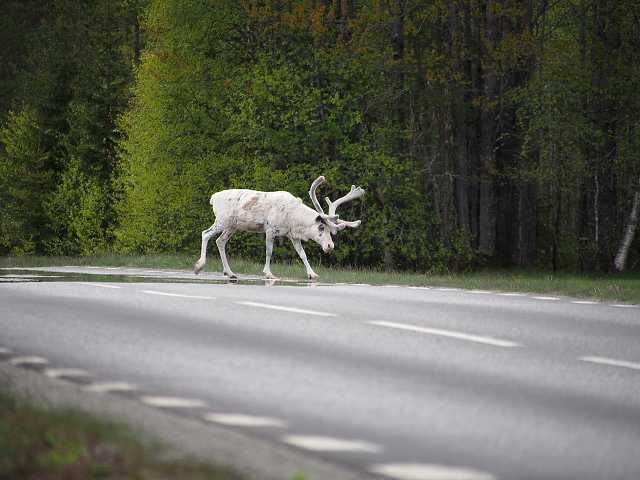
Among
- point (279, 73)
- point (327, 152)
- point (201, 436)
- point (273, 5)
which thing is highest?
point (273, 5)

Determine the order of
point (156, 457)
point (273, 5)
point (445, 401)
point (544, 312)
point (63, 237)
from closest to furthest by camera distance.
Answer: point (156, 457)
point (445, 401)
point (544, 312)
point (273, 5)
point (63, 237)

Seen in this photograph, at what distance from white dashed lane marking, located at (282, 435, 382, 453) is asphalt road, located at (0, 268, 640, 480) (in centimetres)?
1

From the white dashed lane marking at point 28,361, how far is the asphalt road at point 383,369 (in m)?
0.08

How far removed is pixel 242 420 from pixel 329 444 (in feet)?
2.49

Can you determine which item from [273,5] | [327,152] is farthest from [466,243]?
[273,5]

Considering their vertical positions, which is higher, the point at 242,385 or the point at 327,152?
the point at 327,152

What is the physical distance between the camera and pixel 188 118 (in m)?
35.9

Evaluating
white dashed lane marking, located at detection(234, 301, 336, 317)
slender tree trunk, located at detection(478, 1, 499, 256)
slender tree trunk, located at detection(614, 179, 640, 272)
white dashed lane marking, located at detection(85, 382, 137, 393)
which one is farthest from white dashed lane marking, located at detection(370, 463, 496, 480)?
slender tree trunk, located at detection(478, 1, 499, 256)

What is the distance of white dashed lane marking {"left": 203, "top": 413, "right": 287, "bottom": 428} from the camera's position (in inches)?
258

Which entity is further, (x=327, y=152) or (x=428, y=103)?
(x=428, y=103)

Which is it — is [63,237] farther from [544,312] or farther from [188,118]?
[544,312]

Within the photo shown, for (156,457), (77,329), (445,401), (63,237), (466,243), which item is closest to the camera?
(156,457)

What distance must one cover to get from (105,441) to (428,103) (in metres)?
30.8

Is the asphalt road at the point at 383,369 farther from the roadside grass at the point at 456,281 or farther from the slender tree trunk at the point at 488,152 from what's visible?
the slender tree trunk at the point at 488,152
